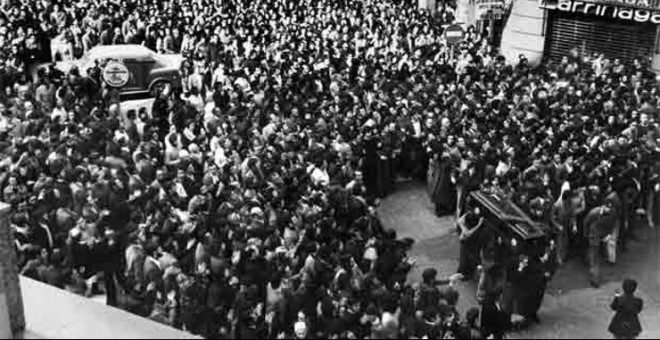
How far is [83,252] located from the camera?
1145cm

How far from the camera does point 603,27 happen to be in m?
23.1

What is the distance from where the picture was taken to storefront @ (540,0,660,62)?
2217cm

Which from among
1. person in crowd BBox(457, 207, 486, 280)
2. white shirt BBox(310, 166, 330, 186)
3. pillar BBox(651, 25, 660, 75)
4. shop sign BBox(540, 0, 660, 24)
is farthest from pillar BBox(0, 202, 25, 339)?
pillar BBox(651, 25, 660, 75)

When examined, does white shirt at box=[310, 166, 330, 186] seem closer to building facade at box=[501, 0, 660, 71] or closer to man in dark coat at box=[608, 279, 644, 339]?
man in dark coat at box=[608, 279, 644, 339]

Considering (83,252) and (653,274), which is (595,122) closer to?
(653,274)

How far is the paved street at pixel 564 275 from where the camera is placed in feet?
40.2

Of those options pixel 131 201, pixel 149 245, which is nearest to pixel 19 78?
pixel 131 201

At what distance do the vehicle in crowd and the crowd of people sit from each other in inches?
21.8

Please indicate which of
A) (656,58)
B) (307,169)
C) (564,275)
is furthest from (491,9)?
(564,275)

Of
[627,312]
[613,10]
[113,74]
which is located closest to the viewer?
[627,312]

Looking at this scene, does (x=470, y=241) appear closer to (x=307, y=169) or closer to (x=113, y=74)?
(x=307, y=169)

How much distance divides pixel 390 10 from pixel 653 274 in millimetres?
14047

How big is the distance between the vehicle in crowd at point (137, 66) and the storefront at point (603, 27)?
973 cm

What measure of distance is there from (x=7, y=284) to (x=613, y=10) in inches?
705
